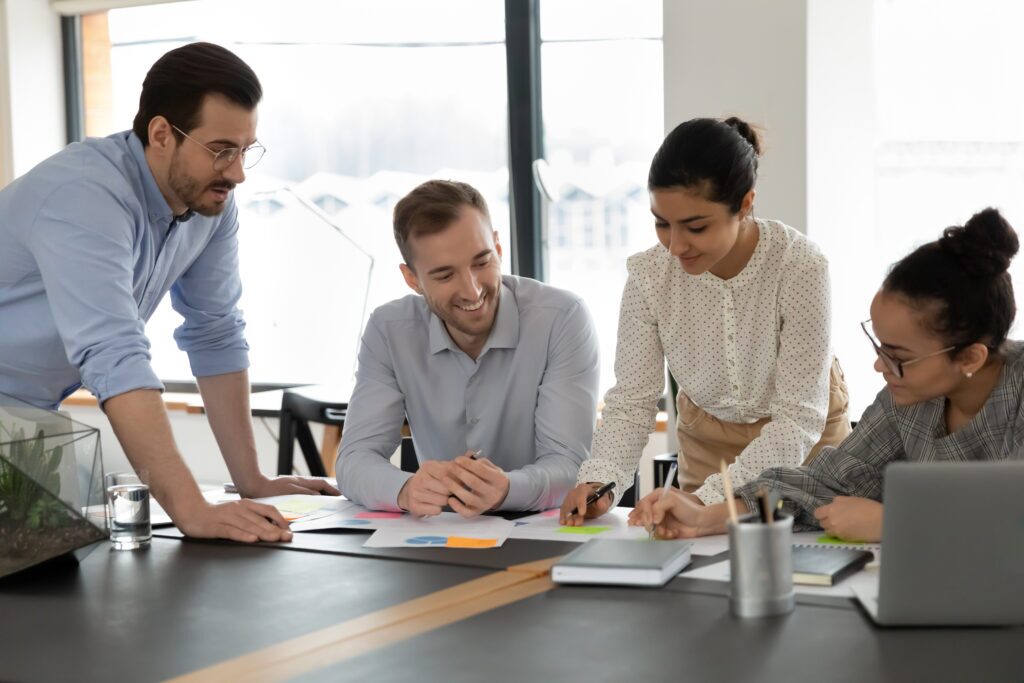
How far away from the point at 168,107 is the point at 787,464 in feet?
4.37

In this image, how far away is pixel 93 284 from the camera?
204 cm

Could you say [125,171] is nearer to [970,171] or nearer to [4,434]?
[4,434]

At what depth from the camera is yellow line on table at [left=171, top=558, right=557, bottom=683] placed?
4.29 ft

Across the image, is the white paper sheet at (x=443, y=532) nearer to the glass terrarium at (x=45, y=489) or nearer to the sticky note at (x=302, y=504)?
the sticky note at (x=302, y=504)

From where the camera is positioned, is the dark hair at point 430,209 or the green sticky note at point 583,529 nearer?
the green sticky note at point 583,529

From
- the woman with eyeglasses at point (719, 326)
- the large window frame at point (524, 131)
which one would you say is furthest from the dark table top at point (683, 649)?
the large window frame at point (524, 131)

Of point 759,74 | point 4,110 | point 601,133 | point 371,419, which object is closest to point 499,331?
point 371,419

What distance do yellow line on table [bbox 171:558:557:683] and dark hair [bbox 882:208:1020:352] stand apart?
27.4 inches

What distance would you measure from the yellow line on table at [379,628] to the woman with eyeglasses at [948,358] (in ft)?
1.03

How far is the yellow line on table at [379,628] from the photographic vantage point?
1.31m

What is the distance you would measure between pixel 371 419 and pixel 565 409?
0.40 m

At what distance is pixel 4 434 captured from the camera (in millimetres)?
1772

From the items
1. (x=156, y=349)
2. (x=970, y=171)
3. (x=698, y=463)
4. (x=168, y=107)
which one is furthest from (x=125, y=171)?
(x=156, y=349)

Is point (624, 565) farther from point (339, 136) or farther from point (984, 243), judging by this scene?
point (339, 136)
